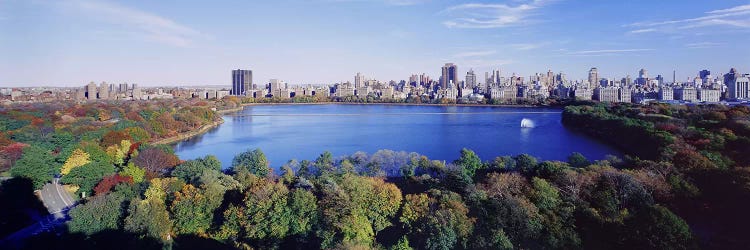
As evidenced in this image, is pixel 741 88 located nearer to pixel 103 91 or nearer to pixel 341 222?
pixel 341 222

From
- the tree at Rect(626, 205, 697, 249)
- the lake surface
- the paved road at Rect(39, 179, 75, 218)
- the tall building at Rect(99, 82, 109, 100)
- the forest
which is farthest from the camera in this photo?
the tall building at Rect(99, 82, 109, 100)

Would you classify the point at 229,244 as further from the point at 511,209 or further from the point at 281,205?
the point at 511,209

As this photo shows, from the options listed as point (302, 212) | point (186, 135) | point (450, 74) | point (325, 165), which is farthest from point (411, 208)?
point (450, 74)

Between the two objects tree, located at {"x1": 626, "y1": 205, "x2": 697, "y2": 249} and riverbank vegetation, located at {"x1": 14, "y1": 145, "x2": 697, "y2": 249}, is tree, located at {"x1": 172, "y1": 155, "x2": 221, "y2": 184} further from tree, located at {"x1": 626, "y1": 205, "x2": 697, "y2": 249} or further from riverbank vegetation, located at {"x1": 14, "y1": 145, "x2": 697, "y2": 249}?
tree, located at {"x1": 626, "y1": 205, "x2": 697, "y2": 249}

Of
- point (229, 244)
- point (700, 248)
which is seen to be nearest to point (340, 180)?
point (229, 244)

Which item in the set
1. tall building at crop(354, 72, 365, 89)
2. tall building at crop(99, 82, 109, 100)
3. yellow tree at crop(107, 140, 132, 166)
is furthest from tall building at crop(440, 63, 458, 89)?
yellow tree at crop(107, 140, 132, 166)

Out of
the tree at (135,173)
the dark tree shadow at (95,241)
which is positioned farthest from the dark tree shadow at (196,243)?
the tree at (135,173)
